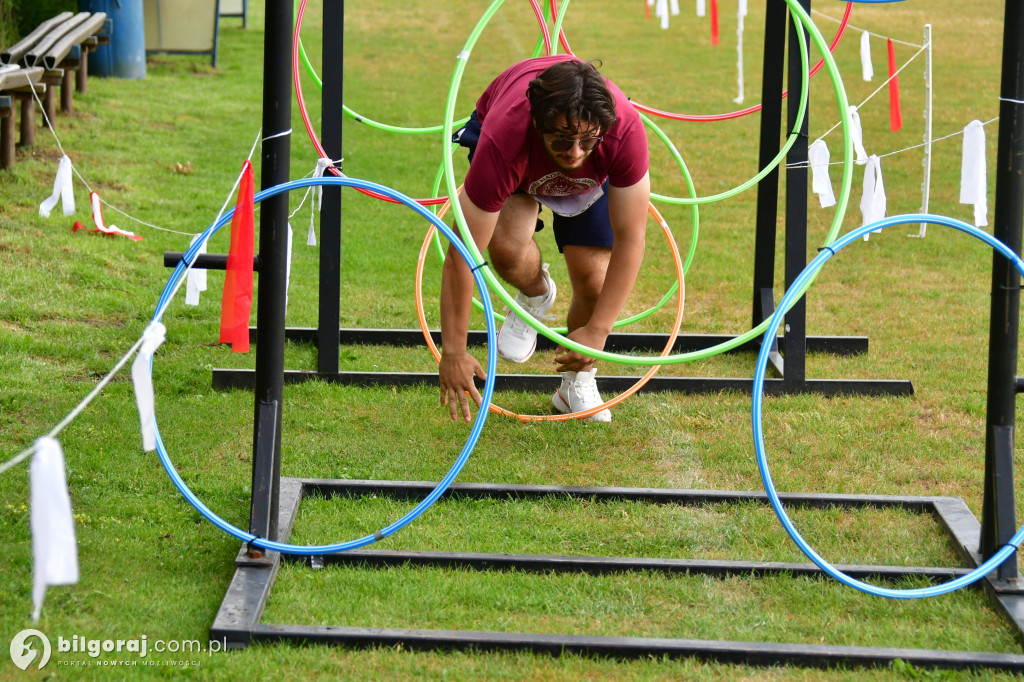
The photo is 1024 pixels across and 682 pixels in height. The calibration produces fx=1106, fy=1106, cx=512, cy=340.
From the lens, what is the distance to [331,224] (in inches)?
192

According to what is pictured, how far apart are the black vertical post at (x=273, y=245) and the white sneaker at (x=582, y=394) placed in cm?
152

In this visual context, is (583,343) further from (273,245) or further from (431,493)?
(273,245)

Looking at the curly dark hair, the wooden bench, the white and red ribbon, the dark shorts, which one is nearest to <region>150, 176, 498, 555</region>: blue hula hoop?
the curly dark hair

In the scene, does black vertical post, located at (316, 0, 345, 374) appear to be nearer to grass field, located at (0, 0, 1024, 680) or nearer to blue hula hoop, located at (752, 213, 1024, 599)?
grass field, located at (0, 0, 1024, 680)

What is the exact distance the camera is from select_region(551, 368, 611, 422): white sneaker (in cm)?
460

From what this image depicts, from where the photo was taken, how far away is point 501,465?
415 cm

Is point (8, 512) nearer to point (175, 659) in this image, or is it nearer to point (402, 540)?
point (175, 659)

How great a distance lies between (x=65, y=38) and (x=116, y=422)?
5323mm

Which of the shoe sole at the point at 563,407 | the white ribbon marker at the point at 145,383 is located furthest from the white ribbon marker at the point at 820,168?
the white ribbon marker at the point at 145,383

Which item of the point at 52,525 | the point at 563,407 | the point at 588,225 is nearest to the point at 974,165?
the point at 588,225

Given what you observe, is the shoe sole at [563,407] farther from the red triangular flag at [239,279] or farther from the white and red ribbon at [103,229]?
the white and red ribbon at [103,229]

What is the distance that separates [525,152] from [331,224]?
5.10 ft

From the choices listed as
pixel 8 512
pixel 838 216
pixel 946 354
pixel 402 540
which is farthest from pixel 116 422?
pixel 946 354

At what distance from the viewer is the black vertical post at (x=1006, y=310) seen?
3305 mm
